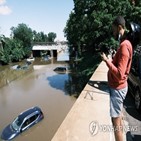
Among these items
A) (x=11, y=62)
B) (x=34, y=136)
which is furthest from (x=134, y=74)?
(x=11, y=62)

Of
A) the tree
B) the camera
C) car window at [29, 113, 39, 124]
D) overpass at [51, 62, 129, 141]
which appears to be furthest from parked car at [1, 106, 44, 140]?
the tree

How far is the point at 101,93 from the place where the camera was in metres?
7.35

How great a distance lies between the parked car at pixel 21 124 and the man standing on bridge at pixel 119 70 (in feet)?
40.0

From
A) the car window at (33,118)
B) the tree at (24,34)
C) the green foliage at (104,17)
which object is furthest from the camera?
the tree at (24,34)

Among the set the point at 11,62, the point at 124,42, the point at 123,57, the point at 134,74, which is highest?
the point at 124,42

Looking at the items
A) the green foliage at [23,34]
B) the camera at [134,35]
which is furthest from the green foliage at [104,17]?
the green foliage at [23,34]

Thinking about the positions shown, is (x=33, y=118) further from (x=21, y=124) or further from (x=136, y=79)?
(x=136, y=79)

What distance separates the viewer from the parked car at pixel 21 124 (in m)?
14.1

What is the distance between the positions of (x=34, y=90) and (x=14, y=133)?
12108mm

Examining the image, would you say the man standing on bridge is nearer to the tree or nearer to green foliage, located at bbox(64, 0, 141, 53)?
green foliage, located at bbox(64, 0, 141, 53)

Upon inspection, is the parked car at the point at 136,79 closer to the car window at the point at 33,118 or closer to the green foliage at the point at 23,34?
the car window at the point at 33,118

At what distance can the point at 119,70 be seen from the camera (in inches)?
107

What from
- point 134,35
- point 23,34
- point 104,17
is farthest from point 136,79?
point 23,34

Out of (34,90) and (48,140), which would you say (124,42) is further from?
(34,90)
